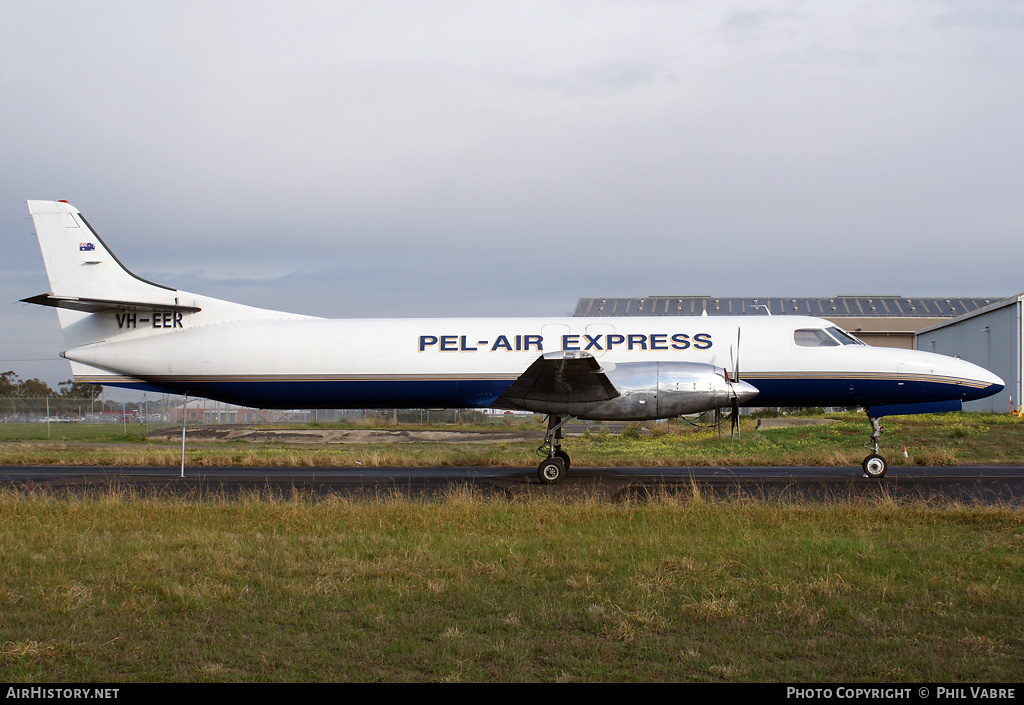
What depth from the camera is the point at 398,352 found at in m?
17.4

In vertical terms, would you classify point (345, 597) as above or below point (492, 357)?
below

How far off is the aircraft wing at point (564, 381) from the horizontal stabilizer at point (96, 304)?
8.61 meters

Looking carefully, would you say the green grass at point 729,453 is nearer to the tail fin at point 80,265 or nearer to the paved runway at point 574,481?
the paved runway at point 574,481

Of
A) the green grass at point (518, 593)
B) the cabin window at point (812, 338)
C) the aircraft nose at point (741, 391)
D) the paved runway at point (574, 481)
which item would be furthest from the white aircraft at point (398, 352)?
the green grass at point (518, 593)

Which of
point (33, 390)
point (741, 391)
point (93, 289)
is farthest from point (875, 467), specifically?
point (33, 390)

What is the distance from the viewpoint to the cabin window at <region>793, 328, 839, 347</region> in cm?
1711

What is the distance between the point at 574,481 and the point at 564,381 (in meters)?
2.42

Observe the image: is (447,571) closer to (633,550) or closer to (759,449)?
(633,550)

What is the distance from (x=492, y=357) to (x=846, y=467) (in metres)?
9.81

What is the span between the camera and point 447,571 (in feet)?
24.8

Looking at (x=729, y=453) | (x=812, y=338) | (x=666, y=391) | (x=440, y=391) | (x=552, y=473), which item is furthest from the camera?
(x=729, y=453)

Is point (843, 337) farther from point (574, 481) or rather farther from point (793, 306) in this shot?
point (793, 306)

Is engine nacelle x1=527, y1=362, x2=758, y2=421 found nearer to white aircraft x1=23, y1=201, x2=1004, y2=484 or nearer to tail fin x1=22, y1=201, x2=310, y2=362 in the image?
white aircraft x1=23, y1=201, x2=1004, y2=484
